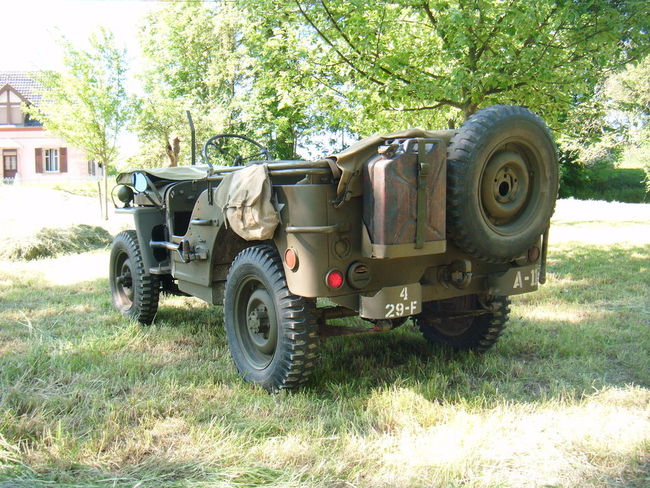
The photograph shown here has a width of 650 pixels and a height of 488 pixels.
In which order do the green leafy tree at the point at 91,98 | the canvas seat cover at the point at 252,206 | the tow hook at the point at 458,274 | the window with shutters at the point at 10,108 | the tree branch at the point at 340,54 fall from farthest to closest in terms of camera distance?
1. the window with shutters at the point at 10,108
2. the green leafy tree at the point at 91,98
3. the tree branch at the point at 340,54
4. the tow hook at the point at 458,274
5. the canvas seat cover at the point at 252,206

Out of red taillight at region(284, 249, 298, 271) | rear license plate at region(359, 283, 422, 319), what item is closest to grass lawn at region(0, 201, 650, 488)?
rear license plate at region(359, 283, 422, 319)

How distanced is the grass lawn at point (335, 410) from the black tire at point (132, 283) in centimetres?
19

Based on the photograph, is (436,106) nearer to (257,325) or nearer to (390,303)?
(257,325)

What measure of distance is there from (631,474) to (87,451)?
2.52 m

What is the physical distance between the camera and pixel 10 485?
265cm

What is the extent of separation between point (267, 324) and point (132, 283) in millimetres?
2495

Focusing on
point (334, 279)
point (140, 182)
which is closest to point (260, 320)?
point (334, 279)

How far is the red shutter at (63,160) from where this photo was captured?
139 feet

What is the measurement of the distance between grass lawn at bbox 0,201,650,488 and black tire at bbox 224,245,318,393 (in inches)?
5.4

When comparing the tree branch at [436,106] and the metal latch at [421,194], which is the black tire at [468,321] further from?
the tree branch at [436,106]

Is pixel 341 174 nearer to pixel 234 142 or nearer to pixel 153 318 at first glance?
pixel 153 318

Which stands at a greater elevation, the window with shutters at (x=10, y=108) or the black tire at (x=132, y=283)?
the window with shutters at (x=10, y=108)

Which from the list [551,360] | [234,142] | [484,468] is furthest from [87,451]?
[234,142]

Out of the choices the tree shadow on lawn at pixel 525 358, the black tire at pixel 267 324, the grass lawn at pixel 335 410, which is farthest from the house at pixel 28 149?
the black tire at pixel 267 324
